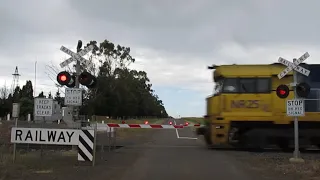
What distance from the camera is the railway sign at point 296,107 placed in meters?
17.3

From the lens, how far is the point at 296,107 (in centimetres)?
1742

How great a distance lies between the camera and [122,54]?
83.9 m

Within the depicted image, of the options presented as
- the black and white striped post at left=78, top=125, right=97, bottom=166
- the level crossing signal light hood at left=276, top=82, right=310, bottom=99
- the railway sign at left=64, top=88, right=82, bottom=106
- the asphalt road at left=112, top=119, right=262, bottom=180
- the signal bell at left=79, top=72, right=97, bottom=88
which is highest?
the signal bell at left=79, top=72, right=97, bottom=88

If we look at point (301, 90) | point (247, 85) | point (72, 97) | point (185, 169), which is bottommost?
point (185, 169)

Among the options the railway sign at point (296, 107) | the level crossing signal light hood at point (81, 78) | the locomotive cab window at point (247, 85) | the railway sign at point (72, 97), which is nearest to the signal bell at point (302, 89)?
the railway sign at point (296, 107)

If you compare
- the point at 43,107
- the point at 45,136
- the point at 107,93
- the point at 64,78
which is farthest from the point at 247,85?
the point at 107,93

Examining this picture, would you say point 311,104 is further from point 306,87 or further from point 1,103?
point 1,103

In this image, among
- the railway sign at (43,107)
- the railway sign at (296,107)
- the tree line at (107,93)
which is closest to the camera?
the railway sign at (43,107)

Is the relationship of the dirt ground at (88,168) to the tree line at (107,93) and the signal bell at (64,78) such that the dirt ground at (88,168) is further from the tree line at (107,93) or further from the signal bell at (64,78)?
the tree line at (107,93)

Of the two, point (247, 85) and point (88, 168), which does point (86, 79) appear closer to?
point (88, 168)

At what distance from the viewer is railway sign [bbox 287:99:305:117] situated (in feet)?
56.7

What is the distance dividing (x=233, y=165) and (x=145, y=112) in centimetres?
13006

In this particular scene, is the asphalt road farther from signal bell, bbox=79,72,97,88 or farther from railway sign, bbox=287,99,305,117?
signal bell, bbox=79,72,97,88

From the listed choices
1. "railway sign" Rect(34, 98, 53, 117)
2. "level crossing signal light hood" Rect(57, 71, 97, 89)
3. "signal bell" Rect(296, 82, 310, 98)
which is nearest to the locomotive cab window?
"signal bell" Rect(296, 82, 310, 98)
